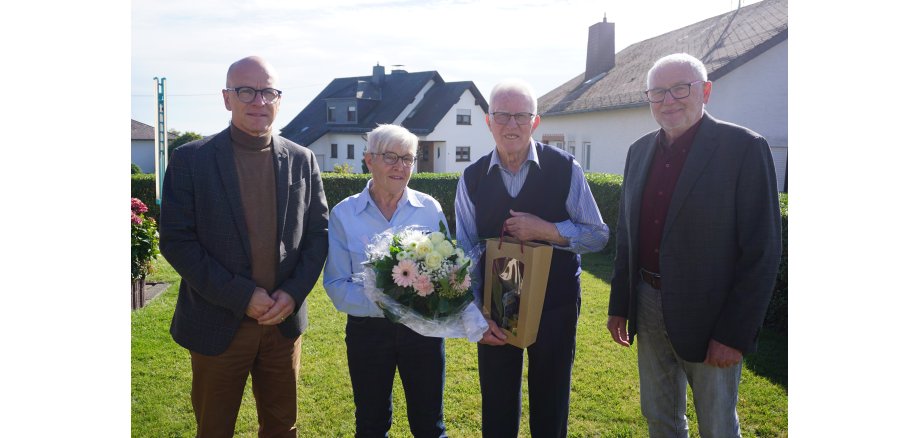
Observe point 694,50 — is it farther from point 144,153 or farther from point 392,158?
point 144,153

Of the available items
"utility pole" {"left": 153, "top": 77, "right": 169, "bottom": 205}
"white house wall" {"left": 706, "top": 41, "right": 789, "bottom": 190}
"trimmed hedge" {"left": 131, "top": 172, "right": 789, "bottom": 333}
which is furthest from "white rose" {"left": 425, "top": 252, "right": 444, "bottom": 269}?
"white house wall" {"left": 706, "top": 41, "right": 789, "bottom": 190}

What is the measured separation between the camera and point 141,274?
24.5ft

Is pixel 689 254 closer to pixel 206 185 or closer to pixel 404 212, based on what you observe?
pixel 404 212

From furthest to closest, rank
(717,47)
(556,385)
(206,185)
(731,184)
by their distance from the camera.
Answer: (717,47) → (556,385) → (206,185) → (731,184)

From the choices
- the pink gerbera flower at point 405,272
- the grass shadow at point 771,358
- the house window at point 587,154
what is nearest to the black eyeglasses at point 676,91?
the pink gerbera flower at point 405,272

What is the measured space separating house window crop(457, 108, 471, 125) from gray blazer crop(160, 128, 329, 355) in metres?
29.6

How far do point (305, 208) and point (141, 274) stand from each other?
5.30 meters

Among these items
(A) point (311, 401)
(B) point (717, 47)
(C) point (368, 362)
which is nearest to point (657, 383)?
(C) point (368, 362)

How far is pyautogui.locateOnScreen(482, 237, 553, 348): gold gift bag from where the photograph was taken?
2.86 m

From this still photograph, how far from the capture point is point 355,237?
3.05 metres

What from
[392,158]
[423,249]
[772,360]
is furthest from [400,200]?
[772,360]

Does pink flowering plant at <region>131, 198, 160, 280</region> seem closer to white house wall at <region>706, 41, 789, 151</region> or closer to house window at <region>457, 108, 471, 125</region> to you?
white house wall at <region>706, 41, 789, 151</region>

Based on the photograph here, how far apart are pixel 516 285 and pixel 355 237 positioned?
2.73 ft

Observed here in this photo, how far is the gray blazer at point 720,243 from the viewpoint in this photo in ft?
8.85
